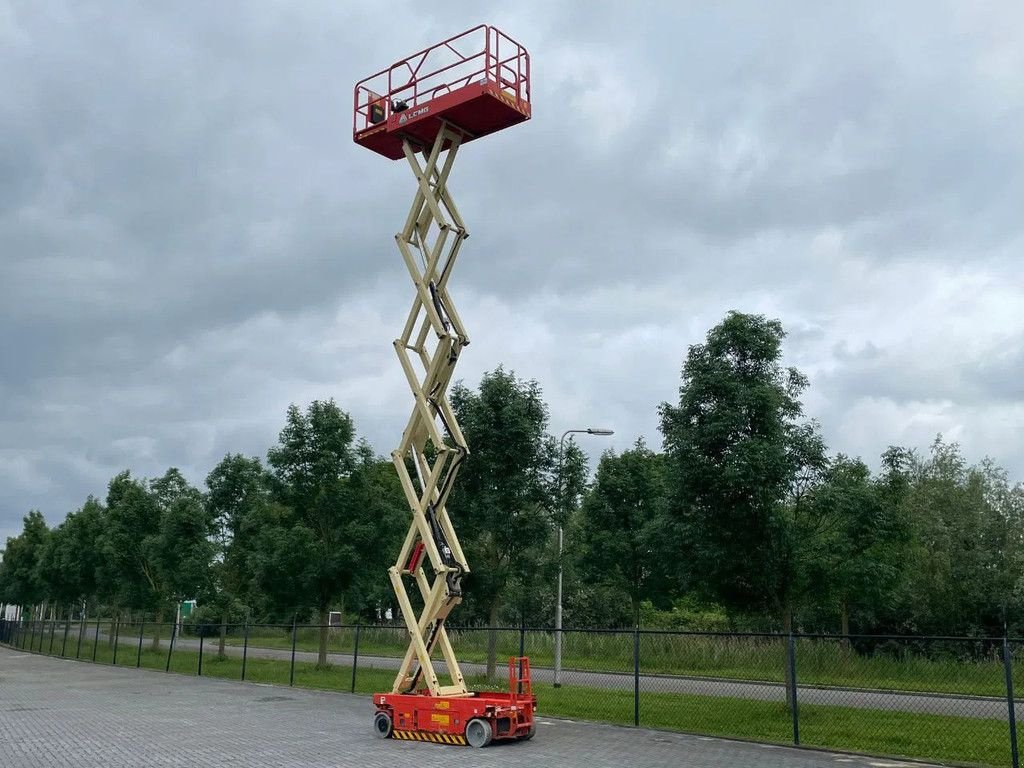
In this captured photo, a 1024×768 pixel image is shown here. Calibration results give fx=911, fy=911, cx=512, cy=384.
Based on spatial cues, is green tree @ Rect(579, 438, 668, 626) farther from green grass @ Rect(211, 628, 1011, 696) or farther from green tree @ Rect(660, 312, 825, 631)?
green tree @ Rect(660, 312, 825, 631)

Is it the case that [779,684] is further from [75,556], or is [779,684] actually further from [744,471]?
[75,556]

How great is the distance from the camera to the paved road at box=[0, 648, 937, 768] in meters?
12.5

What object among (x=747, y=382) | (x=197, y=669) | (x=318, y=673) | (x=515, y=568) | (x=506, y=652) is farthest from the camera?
(x=506, y=652)

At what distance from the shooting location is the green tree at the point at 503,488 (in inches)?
927

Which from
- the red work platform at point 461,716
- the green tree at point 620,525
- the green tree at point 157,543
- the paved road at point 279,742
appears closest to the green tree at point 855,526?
the paved road at point 279,742

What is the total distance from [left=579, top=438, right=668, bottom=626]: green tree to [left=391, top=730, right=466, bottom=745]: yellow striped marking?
18797mm

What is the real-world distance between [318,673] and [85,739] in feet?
48.0

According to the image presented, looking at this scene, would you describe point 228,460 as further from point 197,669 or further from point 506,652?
point 506,652

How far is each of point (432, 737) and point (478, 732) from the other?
35.8 inches

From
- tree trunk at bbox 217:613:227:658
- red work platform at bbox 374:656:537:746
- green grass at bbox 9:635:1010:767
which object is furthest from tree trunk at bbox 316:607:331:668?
red work platform at bbox 374:656:537:746

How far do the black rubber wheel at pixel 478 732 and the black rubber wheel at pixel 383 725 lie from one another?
1.56 metres

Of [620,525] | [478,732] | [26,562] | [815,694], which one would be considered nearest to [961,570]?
[620,525]

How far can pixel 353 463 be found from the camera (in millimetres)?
29906

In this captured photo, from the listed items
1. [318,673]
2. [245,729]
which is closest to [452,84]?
[245,729]
